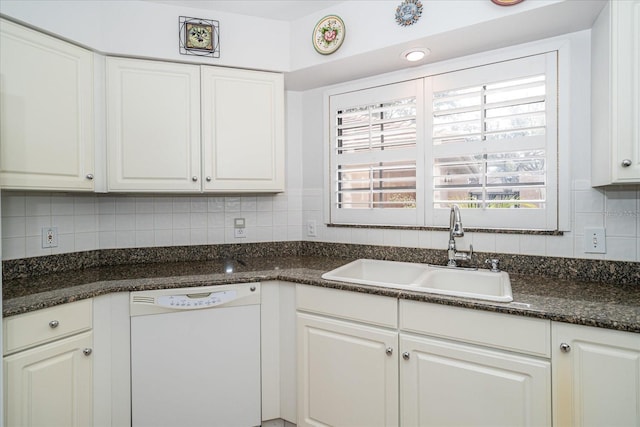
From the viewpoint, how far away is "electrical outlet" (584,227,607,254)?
1.61 metres

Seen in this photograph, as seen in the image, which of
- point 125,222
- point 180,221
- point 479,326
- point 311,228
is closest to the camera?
point 479,326

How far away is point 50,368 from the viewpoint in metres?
1.38

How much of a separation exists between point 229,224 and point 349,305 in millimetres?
1129

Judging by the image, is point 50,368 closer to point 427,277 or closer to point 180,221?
point 180,221

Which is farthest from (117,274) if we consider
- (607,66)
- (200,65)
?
(607,66)

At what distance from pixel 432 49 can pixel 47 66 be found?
1869 millimetres

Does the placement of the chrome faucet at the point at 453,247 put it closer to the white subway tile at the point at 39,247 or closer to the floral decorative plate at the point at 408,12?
the floral decorative plate at the point at 408,12

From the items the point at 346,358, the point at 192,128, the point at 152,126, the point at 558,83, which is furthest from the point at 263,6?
the point at 346,358

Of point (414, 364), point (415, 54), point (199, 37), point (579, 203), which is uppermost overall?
point (199, 37)

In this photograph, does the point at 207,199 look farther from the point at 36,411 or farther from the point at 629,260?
the point at 629,260

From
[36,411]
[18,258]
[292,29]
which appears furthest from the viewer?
[292,29]

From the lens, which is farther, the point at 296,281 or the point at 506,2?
the point at 296,281

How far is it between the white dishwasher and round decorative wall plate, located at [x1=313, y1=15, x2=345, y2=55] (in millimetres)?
1377

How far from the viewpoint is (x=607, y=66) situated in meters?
1.39
